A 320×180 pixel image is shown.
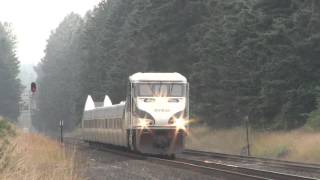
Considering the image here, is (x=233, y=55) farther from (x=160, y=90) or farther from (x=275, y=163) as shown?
(x=275, y=163)

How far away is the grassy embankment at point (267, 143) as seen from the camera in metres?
26.7

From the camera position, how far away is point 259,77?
36750 mm

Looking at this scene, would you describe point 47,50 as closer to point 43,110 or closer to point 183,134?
point 43,110

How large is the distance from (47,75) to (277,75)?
108225mm

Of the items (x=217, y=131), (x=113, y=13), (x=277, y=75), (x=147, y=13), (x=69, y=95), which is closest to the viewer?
(x=277, y=75)

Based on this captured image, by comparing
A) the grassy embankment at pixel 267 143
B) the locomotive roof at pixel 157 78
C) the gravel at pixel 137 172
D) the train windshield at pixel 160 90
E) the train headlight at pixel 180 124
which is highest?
the locomotive roof at pixel 157 78

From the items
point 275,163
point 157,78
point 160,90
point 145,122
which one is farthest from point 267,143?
point 275,163

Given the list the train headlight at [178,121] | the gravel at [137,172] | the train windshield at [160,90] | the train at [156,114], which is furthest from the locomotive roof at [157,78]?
the gravel at [137,172]

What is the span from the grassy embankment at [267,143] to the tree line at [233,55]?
1104 mm

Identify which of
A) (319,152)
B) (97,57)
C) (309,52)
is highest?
(97,57)

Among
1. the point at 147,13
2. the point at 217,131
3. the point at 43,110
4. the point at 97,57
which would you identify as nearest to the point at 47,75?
the point at 43,110

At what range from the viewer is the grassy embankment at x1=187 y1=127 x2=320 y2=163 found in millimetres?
26672

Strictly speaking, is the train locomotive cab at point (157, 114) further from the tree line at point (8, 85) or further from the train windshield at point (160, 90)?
the tree line at point (8, 85)

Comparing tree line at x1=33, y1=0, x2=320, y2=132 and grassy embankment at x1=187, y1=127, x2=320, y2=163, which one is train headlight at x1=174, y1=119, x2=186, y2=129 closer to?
grassy embankment at x1=187, y1=127, x2=320, y2=163
